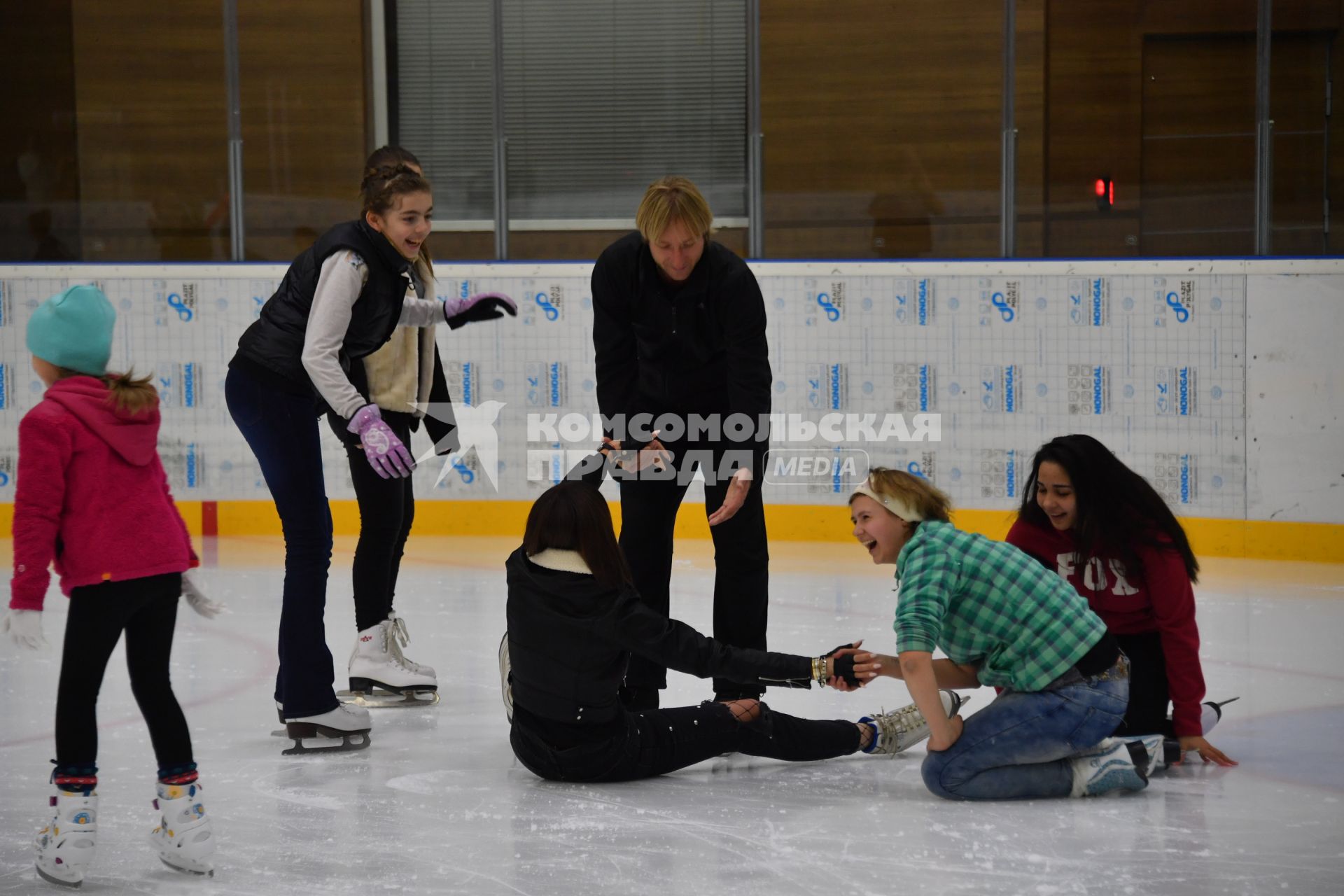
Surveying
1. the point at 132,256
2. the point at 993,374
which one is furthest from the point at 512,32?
the point at 993,374

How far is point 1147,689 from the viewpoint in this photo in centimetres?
309

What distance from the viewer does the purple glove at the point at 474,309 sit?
380 centimetres

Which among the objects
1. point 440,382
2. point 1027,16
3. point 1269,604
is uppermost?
point 1027,16

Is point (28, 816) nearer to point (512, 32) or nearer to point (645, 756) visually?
point (645, 756)

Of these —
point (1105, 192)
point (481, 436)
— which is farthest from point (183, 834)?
point (1105, 192)

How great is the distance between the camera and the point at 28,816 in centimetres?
278

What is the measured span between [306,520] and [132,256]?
444 cm

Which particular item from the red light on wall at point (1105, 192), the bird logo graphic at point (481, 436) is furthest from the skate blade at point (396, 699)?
the red light on wall at point (1105, 192)

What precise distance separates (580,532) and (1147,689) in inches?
50.2

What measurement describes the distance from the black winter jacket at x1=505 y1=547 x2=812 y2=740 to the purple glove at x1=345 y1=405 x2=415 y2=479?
410mm

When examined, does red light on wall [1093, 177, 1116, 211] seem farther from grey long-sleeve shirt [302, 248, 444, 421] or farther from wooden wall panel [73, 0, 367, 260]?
grey long-sleeve shirt [302, 248, 444, 421]

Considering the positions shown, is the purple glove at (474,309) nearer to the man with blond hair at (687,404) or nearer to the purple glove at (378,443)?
the man with blond hair at (687,404)

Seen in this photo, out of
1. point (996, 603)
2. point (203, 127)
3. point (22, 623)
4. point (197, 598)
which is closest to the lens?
point (22, 623)

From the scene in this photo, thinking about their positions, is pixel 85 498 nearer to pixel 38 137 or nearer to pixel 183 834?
pixel 183 834
